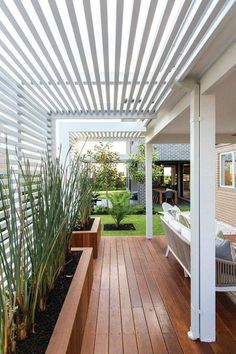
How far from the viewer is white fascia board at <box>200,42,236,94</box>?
203 cm

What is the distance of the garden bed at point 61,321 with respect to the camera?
180 centimetres

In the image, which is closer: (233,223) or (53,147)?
(53,147)

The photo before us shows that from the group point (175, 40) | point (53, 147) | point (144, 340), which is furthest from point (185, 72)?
point (53, 147)

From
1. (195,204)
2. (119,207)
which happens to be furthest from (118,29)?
(119,207)

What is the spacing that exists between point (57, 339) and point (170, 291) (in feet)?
7.80

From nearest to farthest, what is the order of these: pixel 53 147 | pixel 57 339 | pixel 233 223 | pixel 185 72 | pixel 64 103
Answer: pixel 57 339 < pixel 185 72 < pixel 64 103 < pixel 53 147 < pixel 233 223

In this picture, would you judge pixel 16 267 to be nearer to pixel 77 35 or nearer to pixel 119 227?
pixel 77 35

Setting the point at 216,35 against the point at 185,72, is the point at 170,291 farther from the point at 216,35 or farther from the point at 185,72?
the point at 216,35

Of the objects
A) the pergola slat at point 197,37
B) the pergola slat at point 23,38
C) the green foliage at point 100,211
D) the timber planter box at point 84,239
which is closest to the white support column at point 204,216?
the pergola slat at point 197,37

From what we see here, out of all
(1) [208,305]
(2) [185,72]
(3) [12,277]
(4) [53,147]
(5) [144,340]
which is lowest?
(5) [144,340]

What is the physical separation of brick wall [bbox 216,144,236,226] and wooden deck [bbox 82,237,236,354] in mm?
4547

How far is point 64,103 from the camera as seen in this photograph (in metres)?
4.27

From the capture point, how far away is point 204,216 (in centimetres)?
274

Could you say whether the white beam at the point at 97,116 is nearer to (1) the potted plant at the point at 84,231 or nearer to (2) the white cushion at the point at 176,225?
(1) the potted plant at the point at 84,231
